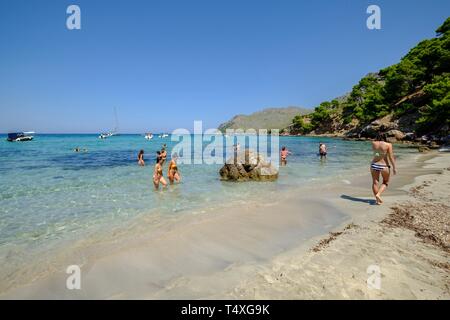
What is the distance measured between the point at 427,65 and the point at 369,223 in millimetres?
68161

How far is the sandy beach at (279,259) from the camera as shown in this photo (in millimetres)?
3972

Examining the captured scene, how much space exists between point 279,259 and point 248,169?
10474 mm

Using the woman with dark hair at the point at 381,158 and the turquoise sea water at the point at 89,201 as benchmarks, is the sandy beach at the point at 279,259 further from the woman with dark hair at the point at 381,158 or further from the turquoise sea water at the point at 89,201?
the turquoise sea water at the point at 89,201

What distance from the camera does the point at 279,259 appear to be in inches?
199

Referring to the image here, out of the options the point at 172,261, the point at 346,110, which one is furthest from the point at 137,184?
the point at 346,110

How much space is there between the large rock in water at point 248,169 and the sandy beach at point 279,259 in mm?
6805

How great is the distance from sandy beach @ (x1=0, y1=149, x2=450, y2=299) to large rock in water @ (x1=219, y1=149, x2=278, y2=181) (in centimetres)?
680

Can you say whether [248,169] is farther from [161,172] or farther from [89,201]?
[89,201]

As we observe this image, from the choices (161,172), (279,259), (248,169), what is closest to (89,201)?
(161,172)

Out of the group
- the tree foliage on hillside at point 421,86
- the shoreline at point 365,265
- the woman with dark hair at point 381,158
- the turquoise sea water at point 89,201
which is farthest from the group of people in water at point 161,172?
the tree foliage on hillside at point 421,86

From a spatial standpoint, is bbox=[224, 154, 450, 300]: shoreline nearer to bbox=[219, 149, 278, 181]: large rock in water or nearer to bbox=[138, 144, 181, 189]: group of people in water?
bbox=[219, 149, 278, 181]: large rock in water

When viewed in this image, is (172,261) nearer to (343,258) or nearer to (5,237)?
(343,258)

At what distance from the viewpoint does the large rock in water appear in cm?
1519
